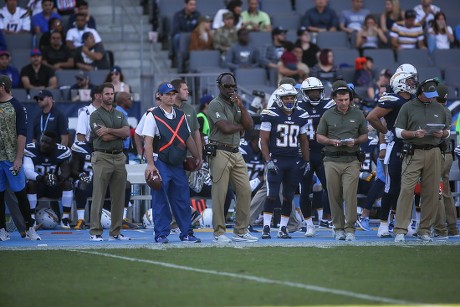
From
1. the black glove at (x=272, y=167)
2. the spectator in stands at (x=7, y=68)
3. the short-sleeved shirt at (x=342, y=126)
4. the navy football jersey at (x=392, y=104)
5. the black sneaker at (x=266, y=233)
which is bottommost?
the black sneaker at (x=266, y=233)

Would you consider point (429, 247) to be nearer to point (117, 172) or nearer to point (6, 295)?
point (117, 172)

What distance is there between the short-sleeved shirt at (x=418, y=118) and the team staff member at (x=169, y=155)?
2709 millimetres

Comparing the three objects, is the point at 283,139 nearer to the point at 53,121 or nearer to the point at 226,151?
the point at 226,151

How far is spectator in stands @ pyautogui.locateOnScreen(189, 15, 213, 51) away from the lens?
2277cm

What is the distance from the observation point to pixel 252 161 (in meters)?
17.9

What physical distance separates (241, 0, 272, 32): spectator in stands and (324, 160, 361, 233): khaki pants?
939 centimetres

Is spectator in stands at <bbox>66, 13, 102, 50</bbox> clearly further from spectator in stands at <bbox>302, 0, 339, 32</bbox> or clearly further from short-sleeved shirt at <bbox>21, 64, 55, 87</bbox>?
spectator in stands at <bbox>302, 0, 339, 32</bbox>

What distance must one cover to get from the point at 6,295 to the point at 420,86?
6.62m

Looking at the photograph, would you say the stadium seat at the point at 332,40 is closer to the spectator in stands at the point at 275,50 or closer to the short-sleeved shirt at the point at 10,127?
the spectator in stands at the point at 275,50

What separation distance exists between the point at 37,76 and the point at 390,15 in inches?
329

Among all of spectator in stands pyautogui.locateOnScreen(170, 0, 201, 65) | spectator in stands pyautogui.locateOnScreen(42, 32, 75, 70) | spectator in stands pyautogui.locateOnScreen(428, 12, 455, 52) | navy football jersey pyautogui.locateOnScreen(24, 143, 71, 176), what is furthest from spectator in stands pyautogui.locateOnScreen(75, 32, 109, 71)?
spectator in stands pyautogui.locateOnScreen(428, 12, 455, 52)

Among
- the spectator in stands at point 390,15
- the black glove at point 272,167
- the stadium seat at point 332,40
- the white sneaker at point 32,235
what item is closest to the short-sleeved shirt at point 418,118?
the black glove at point 272,167

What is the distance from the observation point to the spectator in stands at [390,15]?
80.6ft

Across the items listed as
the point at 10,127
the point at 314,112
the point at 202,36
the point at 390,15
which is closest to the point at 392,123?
the point at 314,112
